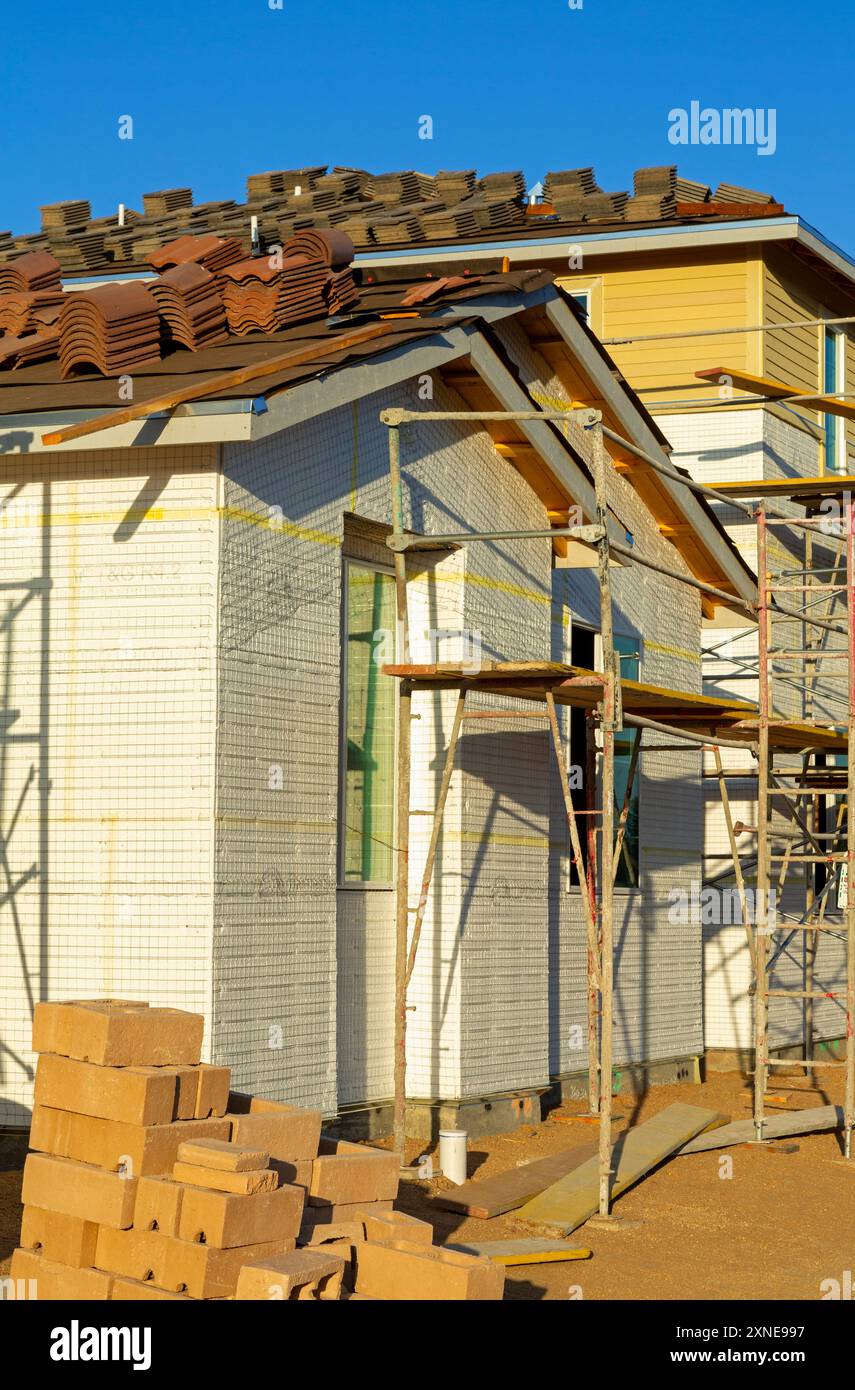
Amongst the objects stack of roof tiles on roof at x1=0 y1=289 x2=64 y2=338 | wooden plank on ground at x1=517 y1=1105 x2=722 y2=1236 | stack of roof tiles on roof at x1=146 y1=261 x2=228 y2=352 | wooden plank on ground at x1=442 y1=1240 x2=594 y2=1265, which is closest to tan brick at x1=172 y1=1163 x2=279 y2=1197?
wooden plank on ground at x1=442 y1=1240 x2=594 y2=1265

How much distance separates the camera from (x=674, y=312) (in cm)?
1977

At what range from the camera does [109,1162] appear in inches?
279

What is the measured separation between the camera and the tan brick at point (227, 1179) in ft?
22.1

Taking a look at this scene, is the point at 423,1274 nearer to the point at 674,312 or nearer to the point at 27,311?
the point at 27,311

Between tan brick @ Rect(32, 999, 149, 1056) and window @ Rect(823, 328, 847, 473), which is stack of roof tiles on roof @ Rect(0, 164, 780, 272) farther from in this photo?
tan brick @ Rect(32, 999, 149, 1056)

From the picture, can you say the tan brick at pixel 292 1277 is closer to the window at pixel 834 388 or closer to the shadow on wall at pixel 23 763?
the shadow on wall at pixel 23 763

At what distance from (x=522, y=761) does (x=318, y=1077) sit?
3515 millimetres

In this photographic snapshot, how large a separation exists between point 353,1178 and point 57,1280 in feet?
4.61

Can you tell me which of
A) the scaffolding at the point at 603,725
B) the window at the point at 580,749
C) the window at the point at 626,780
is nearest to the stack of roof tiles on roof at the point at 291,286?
the scaffolding at the point at 603,725

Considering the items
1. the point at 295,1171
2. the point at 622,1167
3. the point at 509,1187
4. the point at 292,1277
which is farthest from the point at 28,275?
the point at 292,1277

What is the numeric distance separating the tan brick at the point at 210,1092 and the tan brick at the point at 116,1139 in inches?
3.9

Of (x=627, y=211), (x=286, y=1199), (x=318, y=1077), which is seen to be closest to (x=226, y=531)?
(x=318, y=1077)

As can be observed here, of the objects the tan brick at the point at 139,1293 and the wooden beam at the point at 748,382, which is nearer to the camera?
the tan brick at the point at 139,1293
